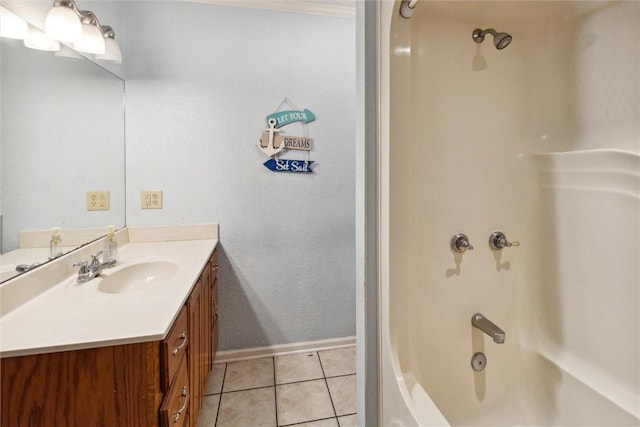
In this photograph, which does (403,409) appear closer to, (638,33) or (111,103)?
(638,33)

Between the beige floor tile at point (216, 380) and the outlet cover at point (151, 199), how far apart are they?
1.15 metres

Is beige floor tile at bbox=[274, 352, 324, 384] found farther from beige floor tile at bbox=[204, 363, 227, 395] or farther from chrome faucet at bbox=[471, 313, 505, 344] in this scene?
chrome faucet at bbox=[471, 313, 505, 344]

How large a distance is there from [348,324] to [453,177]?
4.83 ft

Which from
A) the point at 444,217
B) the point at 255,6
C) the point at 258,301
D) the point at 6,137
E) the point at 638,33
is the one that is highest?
the point at 255,6

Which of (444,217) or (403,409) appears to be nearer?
(403,409)

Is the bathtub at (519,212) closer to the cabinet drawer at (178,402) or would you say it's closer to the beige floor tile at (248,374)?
the cabinet drawer at (178,402)

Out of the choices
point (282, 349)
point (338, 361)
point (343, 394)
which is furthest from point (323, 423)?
point (282, 349)

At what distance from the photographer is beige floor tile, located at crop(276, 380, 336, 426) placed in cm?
152

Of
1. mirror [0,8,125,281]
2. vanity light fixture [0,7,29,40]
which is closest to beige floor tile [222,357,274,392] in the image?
mirror [0,8,125,281]

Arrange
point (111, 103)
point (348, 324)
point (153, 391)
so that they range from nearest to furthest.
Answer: point (153, 391)
point (111, 103)
point (348, 324)

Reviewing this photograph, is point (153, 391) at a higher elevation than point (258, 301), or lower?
higher

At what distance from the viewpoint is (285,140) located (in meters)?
1.98

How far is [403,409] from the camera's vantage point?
31.8 inches

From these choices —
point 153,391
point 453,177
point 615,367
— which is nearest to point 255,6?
point 453,177
